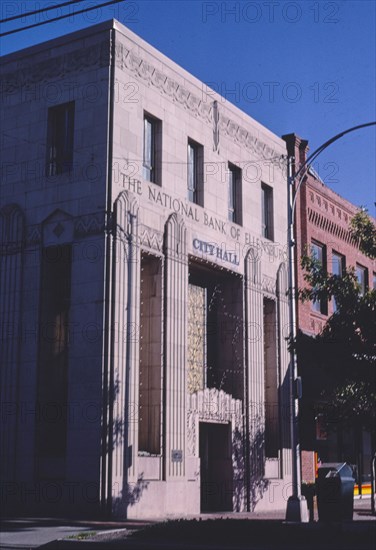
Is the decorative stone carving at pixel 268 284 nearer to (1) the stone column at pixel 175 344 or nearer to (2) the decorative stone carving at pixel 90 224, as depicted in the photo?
(1) the stone column at pixel 175 344

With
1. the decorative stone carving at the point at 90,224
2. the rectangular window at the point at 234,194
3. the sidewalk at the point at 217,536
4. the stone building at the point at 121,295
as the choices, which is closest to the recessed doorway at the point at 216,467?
the stone building at the point at 121,295

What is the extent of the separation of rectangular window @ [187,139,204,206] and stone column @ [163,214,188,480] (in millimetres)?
2024

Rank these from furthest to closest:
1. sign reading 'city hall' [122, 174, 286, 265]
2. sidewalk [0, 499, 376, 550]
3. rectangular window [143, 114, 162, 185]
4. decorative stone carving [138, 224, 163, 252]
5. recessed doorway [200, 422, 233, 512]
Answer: recessed doorway [200, 422, 233, 512]
rectangular window [143, 114, 162, 185]
sign reading 'city hall' [122, 174, 286, 265]
decorative stone carving [138, 224, 163, 252]
sidewalk [0, 499, 376, 550]

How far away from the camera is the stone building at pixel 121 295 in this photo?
2322cm

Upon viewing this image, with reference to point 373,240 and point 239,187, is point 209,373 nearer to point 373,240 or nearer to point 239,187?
point 239,187

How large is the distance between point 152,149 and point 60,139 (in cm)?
295

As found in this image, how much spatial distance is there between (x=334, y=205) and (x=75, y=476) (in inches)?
789

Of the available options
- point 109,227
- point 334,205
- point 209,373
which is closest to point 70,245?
point 109,227

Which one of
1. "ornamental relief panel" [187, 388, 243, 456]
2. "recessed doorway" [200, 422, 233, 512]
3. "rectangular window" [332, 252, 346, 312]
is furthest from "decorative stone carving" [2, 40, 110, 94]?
"rectangular window" [332, 252, 346, 312]

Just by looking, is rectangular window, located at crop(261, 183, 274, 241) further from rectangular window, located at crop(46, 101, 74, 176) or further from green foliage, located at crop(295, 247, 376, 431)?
green foliage, located at crop(295, 247, 376, 431)

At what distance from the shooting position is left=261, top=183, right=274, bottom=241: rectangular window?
3300 centimetres

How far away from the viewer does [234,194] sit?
102 feet

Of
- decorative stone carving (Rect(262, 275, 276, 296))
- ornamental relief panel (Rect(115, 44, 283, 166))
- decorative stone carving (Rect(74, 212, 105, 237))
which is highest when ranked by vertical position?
ornamental relief panel (Rect(115, 44, 283, 166))

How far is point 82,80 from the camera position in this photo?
2542cm
